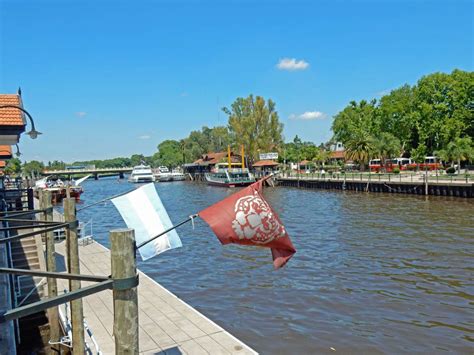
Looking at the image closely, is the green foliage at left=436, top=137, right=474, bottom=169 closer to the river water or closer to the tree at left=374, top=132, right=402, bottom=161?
the tree at left=374, top=132, right=402, bottom=161

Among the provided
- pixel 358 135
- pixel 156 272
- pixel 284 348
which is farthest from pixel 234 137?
pixel 284 348

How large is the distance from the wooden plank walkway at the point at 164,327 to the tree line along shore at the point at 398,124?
51.9 m

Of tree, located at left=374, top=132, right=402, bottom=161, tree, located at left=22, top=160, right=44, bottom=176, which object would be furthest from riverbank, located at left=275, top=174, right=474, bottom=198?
tree, located at left=22, top=160, right=44, bottom=176

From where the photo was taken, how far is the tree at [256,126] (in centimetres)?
7938

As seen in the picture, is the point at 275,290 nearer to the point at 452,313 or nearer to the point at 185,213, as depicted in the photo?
the point at 452,313

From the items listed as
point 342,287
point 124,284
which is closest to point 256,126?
point 342,287

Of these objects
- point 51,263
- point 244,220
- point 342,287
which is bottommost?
point 342,287

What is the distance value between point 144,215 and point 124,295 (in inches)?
99.1

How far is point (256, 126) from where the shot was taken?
80.5 metres

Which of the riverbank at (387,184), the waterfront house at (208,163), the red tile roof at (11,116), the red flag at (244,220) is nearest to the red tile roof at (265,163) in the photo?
the riverbank at (387,184)

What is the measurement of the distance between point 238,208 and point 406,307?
7.66 meters

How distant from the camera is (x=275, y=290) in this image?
41.0ft

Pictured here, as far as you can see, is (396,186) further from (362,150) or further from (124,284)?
(124,284)

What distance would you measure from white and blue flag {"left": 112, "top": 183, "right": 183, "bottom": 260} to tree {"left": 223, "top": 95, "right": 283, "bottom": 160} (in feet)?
242
